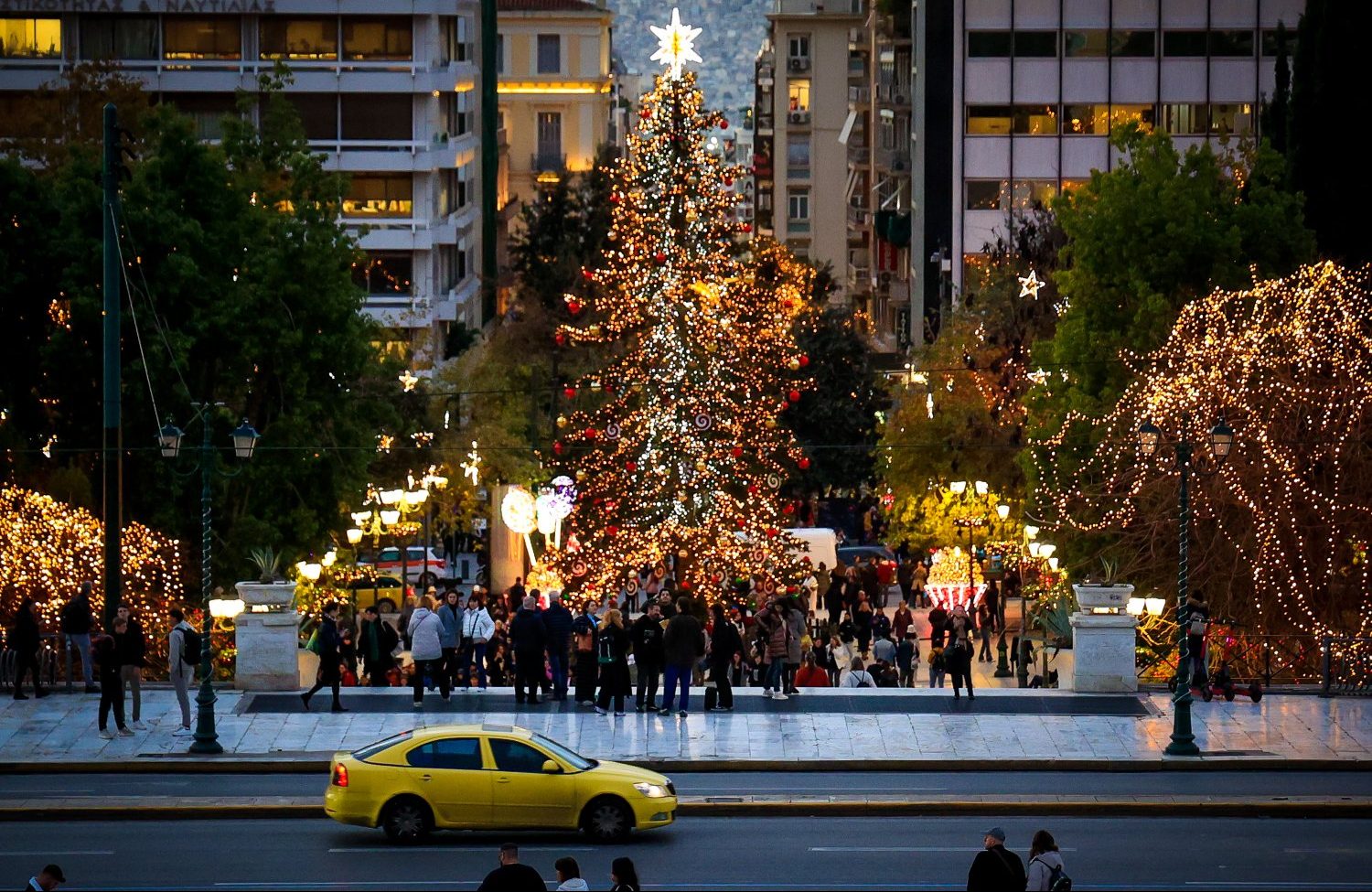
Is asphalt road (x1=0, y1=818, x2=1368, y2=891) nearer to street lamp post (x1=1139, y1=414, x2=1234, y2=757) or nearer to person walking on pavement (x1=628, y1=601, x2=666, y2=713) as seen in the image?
street lamp post (x1=1139, y1=414, x2=1234, y2=757)

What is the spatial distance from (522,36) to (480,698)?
305 ft

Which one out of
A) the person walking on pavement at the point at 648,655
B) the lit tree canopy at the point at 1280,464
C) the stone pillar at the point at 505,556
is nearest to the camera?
the person walking on pavement at the point at 648,655

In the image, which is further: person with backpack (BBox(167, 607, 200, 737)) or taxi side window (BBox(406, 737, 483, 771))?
person with backpack (BBox(167, 607, 200, 737))

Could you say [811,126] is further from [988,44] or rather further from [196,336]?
[196,336]

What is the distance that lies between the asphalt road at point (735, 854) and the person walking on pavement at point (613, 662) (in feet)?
20.5

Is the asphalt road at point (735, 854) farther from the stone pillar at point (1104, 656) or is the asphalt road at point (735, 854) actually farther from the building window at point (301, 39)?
the building window at point (301, 39)

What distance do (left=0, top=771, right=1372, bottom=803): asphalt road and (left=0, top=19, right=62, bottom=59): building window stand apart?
47.9 meters

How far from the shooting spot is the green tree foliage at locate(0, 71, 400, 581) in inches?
1738

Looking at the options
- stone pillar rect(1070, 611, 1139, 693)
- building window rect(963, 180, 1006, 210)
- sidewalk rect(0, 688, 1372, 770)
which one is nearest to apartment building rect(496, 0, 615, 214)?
building window rect(963, 180, 1006, 210)

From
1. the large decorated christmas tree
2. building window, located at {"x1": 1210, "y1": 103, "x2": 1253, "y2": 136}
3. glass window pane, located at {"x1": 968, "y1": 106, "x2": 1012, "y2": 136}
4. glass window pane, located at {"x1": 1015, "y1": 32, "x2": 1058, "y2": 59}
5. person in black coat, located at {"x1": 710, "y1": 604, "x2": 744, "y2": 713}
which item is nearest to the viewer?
person in black coat, located at {"x1": 710, "y1": 604, "x2": 744, "y2": 713}

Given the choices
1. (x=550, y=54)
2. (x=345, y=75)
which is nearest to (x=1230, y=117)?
(x=345, y=75)

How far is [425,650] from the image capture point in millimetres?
32750

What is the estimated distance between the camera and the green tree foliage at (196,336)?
44.2m

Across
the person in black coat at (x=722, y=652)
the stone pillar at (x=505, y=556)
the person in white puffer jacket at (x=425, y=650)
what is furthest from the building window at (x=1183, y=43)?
the person in white puffer jacket at (x=425, y=650)
